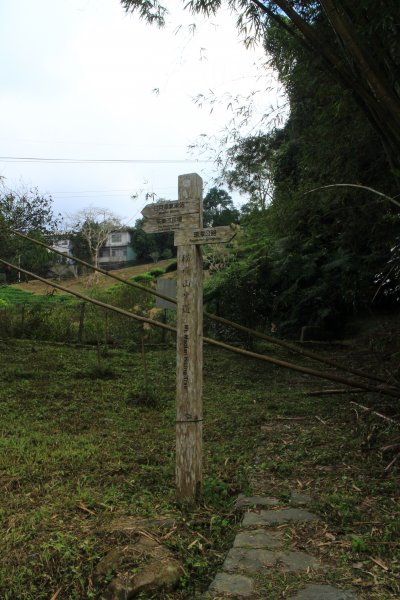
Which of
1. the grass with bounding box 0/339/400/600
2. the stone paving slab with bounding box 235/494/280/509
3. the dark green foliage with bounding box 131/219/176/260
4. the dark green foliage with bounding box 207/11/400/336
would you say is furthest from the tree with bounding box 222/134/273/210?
the dark green foliage with bounding box 131/219/176/260

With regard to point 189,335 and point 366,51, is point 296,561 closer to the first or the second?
point 189,335

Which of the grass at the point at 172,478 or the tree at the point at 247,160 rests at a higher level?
the tree at the point at 247,160

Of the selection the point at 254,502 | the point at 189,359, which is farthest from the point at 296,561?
the point at 189,359

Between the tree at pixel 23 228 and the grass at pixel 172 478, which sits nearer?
the grass at pixel 172 478

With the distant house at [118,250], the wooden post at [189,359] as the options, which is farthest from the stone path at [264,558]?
the distant house at [118,250]

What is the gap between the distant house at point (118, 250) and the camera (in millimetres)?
43406

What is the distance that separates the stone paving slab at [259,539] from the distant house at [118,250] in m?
40.5

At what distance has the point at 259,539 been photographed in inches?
102

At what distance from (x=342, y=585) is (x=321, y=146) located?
524 cm

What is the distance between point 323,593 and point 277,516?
31.0 inches

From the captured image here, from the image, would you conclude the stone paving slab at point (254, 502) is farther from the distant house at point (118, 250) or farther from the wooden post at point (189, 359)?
the distant house at point (118, 250)

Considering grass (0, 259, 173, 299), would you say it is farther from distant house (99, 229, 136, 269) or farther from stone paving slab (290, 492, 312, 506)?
stone paving slab (290, 492, 312, 506)

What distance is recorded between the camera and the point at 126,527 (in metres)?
2.72

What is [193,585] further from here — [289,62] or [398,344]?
[398,344]
